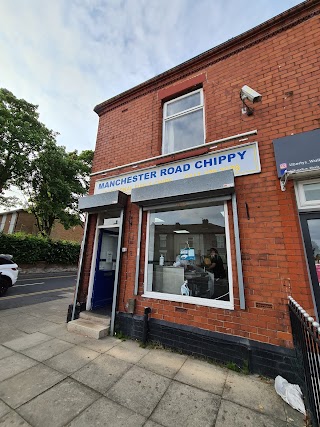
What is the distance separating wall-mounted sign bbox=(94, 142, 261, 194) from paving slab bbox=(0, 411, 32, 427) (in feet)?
13.4

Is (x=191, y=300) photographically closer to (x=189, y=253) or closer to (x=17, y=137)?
(x=189, y=253)

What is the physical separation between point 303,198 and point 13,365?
537cm

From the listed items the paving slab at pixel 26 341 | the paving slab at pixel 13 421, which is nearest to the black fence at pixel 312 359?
the paving slab at pixel 13 421

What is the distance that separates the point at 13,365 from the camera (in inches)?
123

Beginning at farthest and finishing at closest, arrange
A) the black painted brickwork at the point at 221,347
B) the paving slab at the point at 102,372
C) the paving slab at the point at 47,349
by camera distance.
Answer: the paving slab at the point at 47,349, the black painted brickwork at the point at 221,347, the paving slab at the point at 102,372

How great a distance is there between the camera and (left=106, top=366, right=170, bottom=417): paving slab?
2400 mm

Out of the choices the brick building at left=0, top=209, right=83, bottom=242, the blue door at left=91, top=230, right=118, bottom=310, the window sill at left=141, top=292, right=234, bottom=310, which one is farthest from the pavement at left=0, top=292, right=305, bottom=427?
the brick building at left=0, top=209, right=83, bottom=242

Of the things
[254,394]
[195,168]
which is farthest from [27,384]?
[195,168]

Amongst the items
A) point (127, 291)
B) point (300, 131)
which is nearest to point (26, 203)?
point (127, 291)

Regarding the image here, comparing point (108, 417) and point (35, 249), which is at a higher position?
point (35, 249)

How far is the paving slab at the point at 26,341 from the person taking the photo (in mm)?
3779

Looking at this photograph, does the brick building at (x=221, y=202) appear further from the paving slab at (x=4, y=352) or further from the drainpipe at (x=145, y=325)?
the paving slab at (x=4, y=352)

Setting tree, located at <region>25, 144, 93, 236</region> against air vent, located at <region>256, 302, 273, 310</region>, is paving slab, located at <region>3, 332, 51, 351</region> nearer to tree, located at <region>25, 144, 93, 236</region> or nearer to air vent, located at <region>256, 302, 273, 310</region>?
air vent, located at <region>256, 302, 273, 310</region>

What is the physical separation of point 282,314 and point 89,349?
3420 mm
